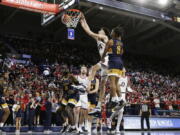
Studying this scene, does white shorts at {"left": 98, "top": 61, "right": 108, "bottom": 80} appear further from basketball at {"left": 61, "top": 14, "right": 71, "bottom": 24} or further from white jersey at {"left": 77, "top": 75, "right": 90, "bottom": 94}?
basketball at {"left": 61, "top": 14, "right": 71, "bottom": 24}

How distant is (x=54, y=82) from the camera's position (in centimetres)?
1870

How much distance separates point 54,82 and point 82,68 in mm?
10104

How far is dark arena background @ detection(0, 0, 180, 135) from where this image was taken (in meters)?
9.09

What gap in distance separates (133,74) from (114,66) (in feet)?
64.4

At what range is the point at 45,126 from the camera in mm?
12961

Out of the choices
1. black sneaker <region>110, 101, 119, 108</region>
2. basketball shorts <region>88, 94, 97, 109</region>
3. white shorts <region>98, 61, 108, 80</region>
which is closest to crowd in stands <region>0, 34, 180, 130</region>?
basketball shorts <region>88, 94, 97, 109</region>

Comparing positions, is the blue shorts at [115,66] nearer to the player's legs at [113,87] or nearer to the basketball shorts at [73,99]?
the player's legs at [113,87]

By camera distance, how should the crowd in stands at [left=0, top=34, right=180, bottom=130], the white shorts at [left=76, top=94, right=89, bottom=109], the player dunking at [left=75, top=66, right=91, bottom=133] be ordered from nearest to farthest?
the player dunking at [left=75, top=66, right=91, bottom=133] < the white shorts at [left=76, top=94, right=89, bottom=109] < the crowd in stands at [left=0, top=34, right=180, bottom=130]

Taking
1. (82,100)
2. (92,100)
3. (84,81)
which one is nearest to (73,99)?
(82,100)

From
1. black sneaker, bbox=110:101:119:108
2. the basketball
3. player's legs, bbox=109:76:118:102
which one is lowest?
black sneaker, bbox=110:101:119:108

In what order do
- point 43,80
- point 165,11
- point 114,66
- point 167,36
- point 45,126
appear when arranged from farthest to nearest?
1. point 167,36
2. point 165,11
3. point 43,80
4. point 45,126
5. point 114,66

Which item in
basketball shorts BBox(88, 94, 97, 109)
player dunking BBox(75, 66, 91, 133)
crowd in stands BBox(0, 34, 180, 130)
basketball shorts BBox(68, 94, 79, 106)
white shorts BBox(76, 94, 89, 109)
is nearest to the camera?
basketball shorts BBox(68, 94, 79, 106)

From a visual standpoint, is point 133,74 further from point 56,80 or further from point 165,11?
point 56,80

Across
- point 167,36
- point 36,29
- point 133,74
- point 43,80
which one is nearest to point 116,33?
point 43,80
